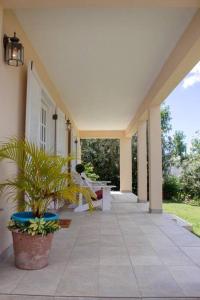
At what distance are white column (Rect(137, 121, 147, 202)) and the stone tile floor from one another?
396 centimetres

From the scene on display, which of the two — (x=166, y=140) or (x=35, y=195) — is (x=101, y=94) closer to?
(x=35, y=195)

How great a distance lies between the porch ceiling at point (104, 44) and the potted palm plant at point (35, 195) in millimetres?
1641

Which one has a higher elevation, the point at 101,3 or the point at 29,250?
the point at 101,3

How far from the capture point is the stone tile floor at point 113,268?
2.26 meters

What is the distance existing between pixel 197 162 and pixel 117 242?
8.74 m

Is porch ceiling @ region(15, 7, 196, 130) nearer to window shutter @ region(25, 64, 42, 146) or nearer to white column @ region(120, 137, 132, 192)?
window shutter @ region(25, 64, 42, 146)

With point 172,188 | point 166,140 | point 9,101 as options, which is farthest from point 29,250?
point 166,140

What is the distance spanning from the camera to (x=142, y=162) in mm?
8766

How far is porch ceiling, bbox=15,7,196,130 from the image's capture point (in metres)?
3.37

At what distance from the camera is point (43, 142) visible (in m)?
5.29

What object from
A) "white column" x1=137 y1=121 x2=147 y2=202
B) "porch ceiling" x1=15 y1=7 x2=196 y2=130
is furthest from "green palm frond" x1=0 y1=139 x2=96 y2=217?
"white column" x1=137 y1=121 x2=147 y2=202

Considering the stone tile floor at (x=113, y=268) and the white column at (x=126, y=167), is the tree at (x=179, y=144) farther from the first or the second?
the stone tile floor at (x=113, y=268)

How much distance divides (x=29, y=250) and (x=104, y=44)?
2.92 metres

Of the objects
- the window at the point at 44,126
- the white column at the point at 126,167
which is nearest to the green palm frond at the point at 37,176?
the window at the point at 44,126
